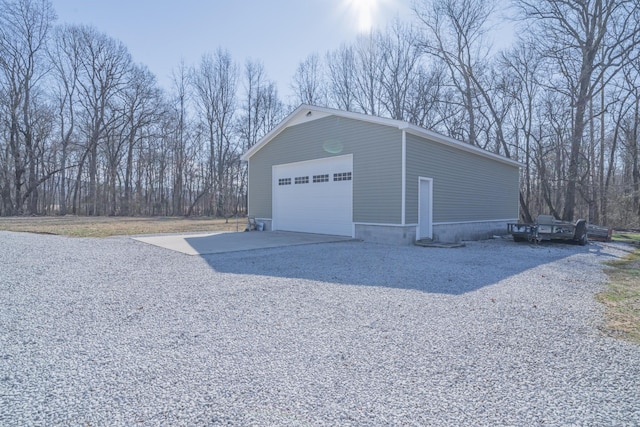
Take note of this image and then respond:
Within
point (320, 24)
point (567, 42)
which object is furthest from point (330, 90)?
point (567, 42)

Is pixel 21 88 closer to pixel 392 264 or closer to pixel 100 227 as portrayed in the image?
pixel 100 227

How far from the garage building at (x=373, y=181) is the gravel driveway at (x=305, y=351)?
462 centimetres

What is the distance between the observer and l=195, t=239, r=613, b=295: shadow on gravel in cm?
571

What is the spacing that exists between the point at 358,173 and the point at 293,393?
923 centimetres

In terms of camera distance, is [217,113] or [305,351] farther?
[217,113]

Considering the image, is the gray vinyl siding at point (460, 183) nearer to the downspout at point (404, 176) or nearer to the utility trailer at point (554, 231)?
the downspout at point (404, 176)

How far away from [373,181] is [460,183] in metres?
3.86

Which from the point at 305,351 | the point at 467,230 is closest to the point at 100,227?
the point at 467,230

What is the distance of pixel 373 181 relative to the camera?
420 inches

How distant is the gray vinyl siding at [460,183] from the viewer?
1034cm

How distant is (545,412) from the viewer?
2.09 m

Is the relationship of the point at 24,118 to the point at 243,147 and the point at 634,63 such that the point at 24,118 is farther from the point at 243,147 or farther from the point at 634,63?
the point at 634,63

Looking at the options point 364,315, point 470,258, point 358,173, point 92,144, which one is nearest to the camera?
point 364,315

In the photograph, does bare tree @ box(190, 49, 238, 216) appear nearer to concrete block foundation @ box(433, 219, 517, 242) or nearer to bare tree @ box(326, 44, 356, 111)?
bare tree @ box(326, 44, 356, 111)
